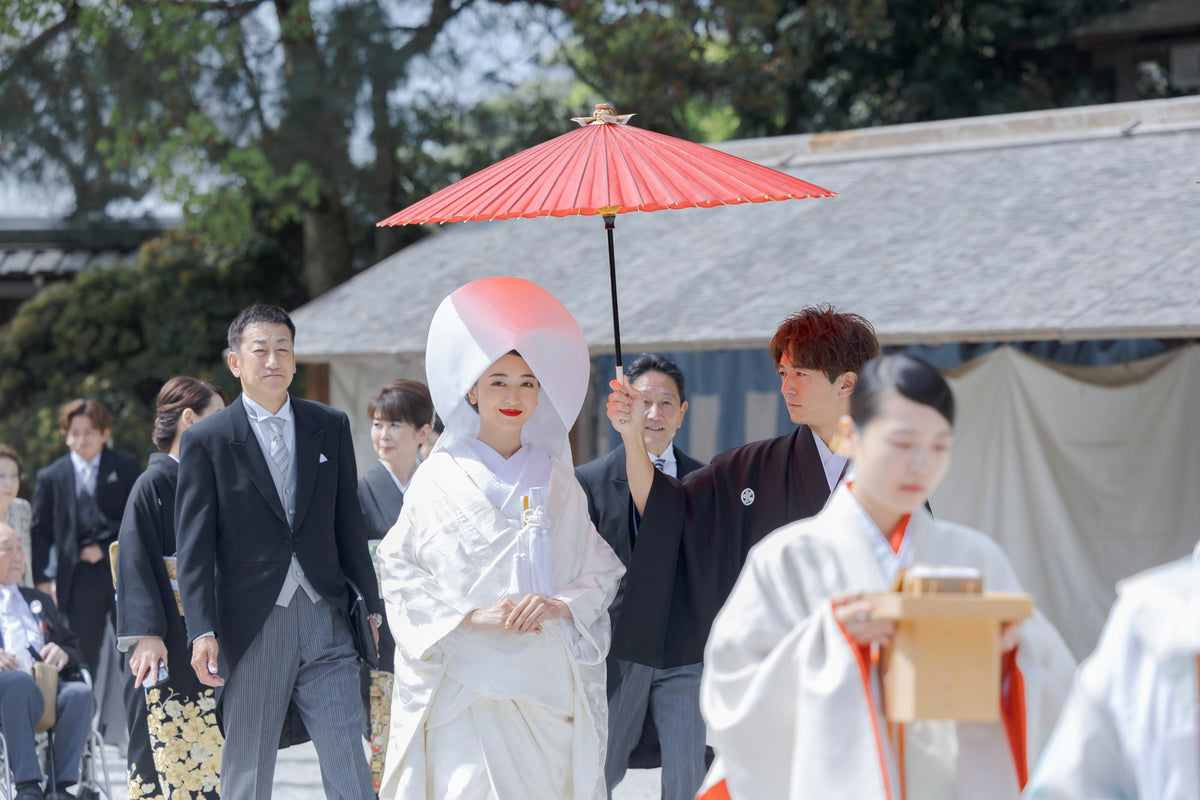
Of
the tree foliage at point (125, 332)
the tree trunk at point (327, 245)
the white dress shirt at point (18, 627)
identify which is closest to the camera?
the white dress shirt at point (18, 627)

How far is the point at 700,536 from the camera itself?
4.01m

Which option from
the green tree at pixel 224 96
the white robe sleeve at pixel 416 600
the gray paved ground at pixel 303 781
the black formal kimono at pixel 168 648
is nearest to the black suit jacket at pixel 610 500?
the white robe sleeve at pixel 416 600

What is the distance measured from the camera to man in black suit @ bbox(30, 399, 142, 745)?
761 centimetres

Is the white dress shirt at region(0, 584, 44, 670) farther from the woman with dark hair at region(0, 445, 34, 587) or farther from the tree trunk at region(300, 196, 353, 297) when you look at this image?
the tree trunk at region(300, 196, 353, 297)

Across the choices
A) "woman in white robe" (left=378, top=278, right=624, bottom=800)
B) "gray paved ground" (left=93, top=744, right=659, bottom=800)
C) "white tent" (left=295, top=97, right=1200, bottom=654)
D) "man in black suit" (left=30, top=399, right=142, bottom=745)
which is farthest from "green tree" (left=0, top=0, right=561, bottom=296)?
"woman in white robe" (left=378, top=278, right=624, bottom=800)

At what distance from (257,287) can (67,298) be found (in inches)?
75.0

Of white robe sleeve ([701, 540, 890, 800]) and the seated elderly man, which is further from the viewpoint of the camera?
the seated elderly man

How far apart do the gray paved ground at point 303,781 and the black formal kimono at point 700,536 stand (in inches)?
93.9

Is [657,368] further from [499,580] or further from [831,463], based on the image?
[499,580]

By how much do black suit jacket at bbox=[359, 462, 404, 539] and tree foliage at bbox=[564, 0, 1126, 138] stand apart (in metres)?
8.61

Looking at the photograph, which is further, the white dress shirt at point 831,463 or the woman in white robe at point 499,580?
the white dress shirt at point 831,463

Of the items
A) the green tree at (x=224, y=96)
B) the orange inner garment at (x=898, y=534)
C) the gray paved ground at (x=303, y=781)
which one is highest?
the green tree at (x=224, y=96)

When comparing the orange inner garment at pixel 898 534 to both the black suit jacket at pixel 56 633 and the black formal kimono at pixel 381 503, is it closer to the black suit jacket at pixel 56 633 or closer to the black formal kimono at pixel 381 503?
the black formal kimono at pixel 381 503

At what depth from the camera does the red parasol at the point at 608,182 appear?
3.78 meters
